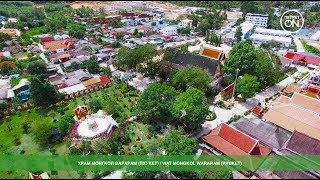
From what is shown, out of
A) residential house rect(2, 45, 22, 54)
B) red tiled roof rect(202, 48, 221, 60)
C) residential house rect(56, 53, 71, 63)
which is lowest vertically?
residential house rect(56, 53, 71, 63)

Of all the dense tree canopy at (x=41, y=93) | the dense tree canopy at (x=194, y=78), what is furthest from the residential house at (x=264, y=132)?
the dense tree canopy at (x=41, y=93)

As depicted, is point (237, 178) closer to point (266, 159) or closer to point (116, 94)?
point (266, 159)

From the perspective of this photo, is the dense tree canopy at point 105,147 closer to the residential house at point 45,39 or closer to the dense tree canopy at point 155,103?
the dense tree canopy at point 155,103

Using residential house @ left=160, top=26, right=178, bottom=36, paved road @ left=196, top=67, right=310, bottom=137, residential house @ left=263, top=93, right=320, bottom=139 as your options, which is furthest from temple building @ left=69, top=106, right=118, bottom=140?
residential house @ left=160, top=26, right=178, bottom=36

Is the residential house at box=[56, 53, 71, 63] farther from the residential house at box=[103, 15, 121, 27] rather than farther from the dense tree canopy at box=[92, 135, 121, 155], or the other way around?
the dense tree canopy at box=[92, 135, 121, 155]

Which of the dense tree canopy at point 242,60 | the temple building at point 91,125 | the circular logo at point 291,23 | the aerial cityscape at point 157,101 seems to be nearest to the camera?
the aerial cityscape at point 157,101

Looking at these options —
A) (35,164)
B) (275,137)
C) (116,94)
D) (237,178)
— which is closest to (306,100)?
(275,137)
